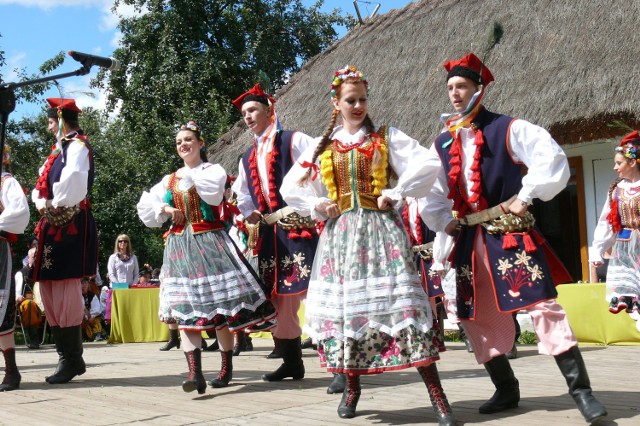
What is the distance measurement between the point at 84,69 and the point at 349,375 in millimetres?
2043

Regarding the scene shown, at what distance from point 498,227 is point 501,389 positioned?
2.78ft

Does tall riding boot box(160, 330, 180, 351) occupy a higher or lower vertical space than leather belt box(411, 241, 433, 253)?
lower

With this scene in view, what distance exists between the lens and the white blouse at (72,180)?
6.02m

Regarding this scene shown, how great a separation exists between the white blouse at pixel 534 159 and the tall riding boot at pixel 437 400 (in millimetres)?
788

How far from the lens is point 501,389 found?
4.34 m

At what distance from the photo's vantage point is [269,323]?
6.29 metres

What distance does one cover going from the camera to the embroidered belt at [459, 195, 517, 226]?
4.16 meters

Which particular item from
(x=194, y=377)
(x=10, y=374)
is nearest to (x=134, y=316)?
(x=10, y=374)

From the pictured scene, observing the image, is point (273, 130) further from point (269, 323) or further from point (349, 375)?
point (349, 375)

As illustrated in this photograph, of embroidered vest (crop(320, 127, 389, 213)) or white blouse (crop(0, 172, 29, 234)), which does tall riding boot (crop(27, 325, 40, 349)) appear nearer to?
white blouse (crop(0, 172, 29, 234))

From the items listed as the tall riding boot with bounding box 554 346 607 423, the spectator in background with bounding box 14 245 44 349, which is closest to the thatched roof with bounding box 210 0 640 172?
the spectator in background with bounding box 14 245 44 349

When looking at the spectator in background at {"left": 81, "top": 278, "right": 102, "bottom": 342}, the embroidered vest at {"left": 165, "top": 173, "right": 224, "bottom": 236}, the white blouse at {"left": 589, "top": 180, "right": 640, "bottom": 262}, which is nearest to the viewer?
the embroidered vest at {"left": 165, "top": 173, "right": 224, "bottom": 236}

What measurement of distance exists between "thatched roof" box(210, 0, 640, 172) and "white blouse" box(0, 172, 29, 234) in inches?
234

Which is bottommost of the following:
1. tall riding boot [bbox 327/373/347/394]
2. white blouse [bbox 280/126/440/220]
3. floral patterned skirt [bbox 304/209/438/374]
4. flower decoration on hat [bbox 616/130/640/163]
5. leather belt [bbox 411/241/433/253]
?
tall riding boot [bbox 327/373/347/394]
